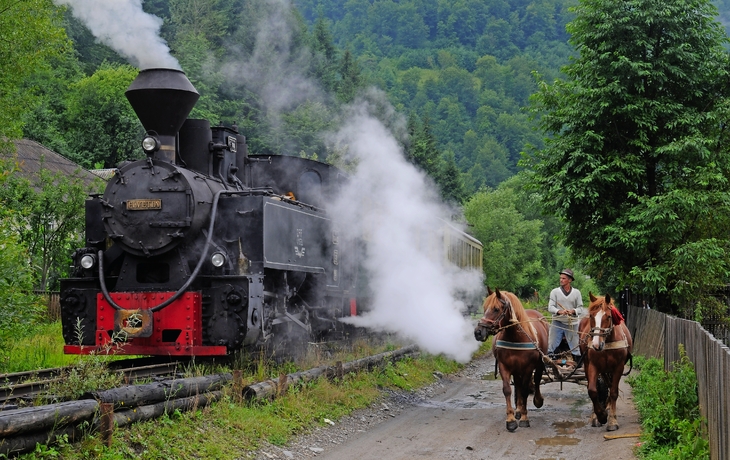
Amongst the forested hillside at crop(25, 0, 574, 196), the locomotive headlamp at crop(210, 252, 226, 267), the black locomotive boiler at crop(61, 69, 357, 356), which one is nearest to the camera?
the black locomotive boiler at crop(61, 69, 357, 356)

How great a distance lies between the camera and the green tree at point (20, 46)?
61.1ft

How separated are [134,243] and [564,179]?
9.42 m

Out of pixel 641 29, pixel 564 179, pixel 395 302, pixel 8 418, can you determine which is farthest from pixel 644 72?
pixel 8 418

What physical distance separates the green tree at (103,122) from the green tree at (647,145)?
28.2 metres

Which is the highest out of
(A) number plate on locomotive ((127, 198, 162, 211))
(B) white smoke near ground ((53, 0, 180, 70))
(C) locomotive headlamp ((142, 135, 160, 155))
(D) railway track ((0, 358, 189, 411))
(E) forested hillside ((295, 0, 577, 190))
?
(E) forested hillside ((295, 0, 577, 190))

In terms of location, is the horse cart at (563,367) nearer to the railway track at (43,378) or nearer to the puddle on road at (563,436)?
the puddle on road at (563,436)

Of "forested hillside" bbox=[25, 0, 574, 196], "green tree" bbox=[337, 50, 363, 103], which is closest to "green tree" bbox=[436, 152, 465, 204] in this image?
"forested hillside" bbox=[25, 0, 574, 196]

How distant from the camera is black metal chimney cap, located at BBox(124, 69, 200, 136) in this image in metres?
11.1

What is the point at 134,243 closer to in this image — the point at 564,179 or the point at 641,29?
the point at 564,179

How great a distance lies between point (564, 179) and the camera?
16.8 m

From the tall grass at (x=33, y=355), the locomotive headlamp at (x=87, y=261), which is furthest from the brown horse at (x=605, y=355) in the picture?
the tall grass at (x=33, y=355)

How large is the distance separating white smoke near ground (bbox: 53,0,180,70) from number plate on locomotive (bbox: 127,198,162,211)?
316 cm

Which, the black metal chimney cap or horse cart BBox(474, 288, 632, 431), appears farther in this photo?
the black metal chimney cap

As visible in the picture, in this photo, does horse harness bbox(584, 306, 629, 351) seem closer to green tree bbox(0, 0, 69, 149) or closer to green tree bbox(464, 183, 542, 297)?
green tree bbox(0, 0, 69, 149)
